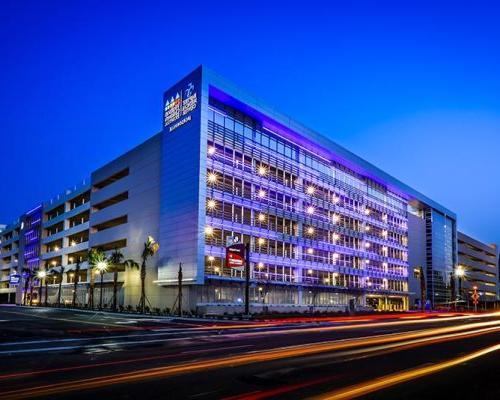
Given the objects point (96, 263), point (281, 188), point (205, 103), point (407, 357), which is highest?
point (205, 103)

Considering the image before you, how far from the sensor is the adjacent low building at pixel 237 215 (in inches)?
2375

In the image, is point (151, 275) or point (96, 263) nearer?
point (151, 275)

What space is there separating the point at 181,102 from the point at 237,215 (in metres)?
16.3

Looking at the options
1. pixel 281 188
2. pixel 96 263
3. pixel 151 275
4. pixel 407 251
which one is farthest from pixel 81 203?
pixel 407 251

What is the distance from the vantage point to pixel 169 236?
63.5 m

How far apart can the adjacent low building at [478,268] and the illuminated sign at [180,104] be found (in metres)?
112

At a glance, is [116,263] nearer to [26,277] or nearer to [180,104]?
[180,104]

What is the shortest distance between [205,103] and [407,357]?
4666cm

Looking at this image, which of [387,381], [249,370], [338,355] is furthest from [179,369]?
[338,355]

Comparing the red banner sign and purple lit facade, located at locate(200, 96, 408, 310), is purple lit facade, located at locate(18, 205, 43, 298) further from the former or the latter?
the red banner sign

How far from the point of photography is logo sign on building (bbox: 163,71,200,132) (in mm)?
61125

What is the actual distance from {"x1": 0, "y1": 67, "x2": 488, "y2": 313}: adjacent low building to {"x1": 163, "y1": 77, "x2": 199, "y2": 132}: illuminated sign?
0.82 ft

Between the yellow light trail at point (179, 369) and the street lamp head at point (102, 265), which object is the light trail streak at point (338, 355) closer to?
the yellow light trail at point (179, 369)

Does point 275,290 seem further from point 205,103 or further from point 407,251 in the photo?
point 407,251
